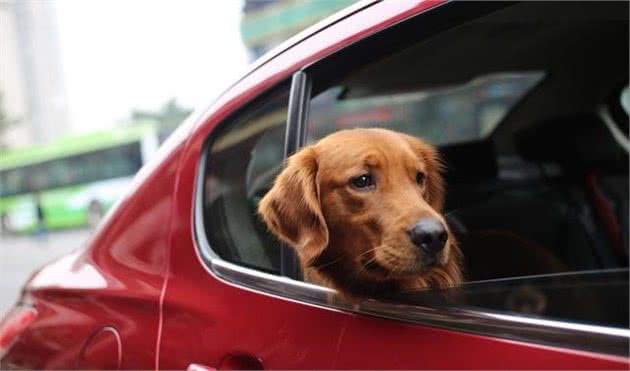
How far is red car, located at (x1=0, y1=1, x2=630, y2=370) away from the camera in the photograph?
1.33m

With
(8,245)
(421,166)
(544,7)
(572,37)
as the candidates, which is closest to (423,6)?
(421,166)

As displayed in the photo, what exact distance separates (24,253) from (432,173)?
57.0ft

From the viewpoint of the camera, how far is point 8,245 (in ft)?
64.0

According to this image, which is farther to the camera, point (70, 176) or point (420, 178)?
point (70, 176)

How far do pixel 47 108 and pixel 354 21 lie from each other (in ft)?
157

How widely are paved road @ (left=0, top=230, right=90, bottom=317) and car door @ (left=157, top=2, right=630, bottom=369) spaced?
746 cm

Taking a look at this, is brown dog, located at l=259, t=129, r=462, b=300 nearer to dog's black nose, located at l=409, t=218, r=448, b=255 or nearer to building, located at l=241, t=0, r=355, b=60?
dog's black nose, located at l=409, t=218, r=448, b=255

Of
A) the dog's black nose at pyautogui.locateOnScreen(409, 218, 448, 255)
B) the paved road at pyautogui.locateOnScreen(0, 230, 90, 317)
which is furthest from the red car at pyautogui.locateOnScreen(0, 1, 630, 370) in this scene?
the paved road at pyautogui.locateOnScreen(0, 230, 90, 317)

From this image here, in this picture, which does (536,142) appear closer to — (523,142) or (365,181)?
(523,142)

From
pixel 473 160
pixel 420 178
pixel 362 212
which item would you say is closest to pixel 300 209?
pixel 362 212

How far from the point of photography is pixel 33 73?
1800 inches

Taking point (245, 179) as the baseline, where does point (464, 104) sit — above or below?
above

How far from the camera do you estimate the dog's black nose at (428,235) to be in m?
1.18

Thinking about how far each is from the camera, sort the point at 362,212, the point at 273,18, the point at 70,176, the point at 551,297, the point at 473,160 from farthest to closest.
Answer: the point at 70,176 → the point at 273,18 → the point at 473,160 → the point at 551,297 → the point at 362,212
